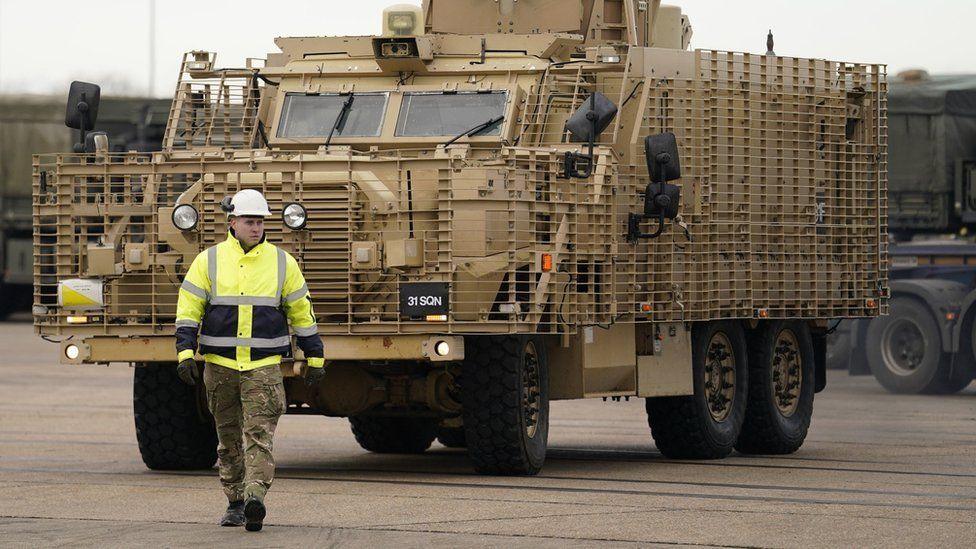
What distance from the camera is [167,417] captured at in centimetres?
1527

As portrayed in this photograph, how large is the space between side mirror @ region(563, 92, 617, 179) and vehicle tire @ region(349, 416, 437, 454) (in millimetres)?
4011

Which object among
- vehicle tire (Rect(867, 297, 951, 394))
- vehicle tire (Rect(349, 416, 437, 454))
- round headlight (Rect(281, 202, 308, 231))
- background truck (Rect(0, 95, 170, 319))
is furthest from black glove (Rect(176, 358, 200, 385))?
background truck (Rect(0, 95, 170, 319))

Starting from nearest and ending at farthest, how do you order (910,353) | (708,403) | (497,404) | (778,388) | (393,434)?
(497,404) < (708,403) < (393,434) < (778,388) < (910,353)

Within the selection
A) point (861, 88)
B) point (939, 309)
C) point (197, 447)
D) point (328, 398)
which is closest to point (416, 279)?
point (328, 398)

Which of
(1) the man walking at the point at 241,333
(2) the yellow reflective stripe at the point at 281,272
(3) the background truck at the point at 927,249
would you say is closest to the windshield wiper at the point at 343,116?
(2) the yellow reflective stripe at the point at 281,272

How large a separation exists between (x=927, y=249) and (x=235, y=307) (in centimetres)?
1705

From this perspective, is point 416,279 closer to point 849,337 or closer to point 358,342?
point 358,342

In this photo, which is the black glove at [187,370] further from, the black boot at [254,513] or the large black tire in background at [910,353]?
the large black tire in background at [910,353]

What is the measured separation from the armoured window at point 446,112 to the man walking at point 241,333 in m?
4.31

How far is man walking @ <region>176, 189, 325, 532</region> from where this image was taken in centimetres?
1162

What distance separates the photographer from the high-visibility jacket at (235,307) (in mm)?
11664

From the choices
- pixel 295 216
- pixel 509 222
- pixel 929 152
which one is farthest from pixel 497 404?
pixel 929 152

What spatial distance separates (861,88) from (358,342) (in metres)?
6.48

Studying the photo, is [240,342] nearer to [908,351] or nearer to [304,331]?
[304,331]
